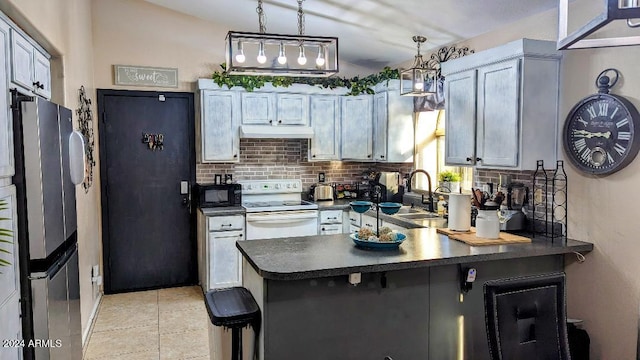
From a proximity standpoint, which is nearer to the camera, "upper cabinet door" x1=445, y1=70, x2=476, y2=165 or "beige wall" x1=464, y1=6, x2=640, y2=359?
"beige wall" x1=464, y1=6, x2=640, y2=359

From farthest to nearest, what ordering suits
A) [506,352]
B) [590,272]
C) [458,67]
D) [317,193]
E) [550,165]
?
1. [317,193]
2. [458,67]
3. [550,165]
4. [590,272]
5. [506,352]

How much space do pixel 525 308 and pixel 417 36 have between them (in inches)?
122

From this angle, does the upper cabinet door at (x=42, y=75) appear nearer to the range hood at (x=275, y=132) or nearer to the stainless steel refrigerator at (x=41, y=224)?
the stainless steel refrigerator at (x=41, y=224)

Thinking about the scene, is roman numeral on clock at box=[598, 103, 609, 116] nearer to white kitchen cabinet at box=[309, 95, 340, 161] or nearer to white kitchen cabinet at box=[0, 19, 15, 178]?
white kitchen cabinet at box=[309, 95, 340, 161]

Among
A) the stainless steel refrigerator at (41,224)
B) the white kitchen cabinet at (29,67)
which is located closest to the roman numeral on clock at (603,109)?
the stainless steel refrigerator at (41,224)

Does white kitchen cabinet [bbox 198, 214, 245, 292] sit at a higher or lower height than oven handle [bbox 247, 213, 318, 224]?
lower

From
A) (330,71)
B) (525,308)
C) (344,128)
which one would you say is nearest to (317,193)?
(344,128)

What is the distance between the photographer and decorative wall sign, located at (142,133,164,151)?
5207 millimetres

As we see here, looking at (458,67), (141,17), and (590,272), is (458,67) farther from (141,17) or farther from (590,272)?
(141,17)

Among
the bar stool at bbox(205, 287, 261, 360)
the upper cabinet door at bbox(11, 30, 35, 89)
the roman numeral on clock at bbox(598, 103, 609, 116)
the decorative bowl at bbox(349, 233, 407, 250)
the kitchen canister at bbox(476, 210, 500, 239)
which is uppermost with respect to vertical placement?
the upper cabinet door at bbox(11, 30, 35, 89)

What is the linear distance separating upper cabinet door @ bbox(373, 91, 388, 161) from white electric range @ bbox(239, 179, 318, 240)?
974mm

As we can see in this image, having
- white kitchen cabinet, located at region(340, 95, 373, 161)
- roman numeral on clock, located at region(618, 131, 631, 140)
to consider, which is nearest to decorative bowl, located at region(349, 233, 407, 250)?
roman numeral on clock, located at region(618, 131, 631, 140)

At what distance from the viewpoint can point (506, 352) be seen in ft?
6.23

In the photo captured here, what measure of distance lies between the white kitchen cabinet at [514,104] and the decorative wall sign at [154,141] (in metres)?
3.44
